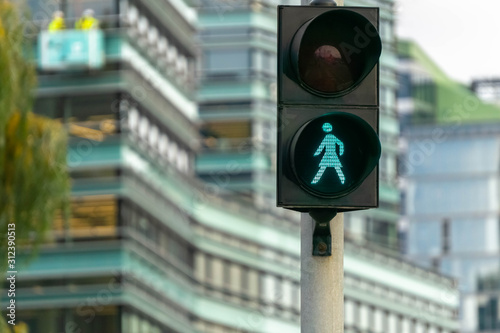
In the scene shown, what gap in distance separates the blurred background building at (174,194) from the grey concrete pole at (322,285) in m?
45.6

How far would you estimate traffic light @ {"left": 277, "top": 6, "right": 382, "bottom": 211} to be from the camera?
655cm

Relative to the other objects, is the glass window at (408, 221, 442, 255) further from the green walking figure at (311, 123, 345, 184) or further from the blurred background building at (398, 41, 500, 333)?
the green walking figure at (311, 123, 345, 184)

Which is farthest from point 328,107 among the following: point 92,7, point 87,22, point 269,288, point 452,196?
point 452,196

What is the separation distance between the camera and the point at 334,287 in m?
7.01

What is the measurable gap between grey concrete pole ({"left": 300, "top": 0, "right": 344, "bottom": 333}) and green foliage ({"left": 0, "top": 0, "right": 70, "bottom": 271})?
16023 millimetres

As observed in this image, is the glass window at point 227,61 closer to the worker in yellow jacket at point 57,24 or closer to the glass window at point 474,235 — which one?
the worker in yellow jacket at point 57,24

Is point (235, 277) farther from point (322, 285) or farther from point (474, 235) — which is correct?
point (322, 285)

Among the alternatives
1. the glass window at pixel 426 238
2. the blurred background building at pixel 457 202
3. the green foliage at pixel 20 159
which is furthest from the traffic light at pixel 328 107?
the glass window at pixel 426 238

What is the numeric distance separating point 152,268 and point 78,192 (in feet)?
13.3

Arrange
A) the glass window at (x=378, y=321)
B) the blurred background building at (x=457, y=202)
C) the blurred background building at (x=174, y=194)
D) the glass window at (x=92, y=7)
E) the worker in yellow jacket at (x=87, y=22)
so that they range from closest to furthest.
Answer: the blurred background building at (x=174, y=194) < the worker in yellow jacket at (x=87, y=22) < the glass window at (x=92, y=7) < the glass window at (x=378, y=321) < the blurred background building at (x=457, y=202)

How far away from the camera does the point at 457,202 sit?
371 ft

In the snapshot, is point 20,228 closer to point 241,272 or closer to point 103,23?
point 103,23

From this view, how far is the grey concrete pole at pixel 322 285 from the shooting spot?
6953mm

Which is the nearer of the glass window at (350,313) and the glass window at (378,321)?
the glass window at (350,313)
